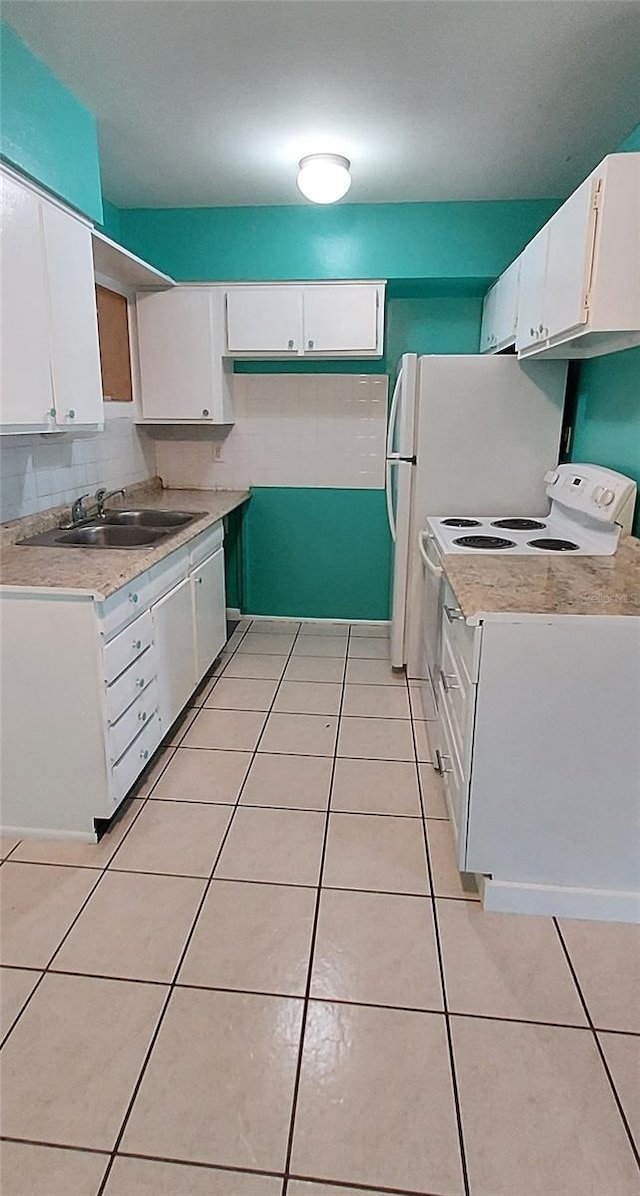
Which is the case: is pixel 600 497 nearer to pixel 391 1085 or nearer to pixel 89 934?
pixel 391 1085

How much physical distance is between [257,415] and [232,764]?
2.21 metres

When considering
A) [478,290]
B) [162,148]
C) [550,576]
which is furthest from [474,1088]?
[478,290]

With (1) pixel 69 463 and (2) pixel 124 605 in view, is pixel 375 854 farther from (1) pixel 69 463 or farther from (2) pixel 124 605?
(1) pixel 69 463

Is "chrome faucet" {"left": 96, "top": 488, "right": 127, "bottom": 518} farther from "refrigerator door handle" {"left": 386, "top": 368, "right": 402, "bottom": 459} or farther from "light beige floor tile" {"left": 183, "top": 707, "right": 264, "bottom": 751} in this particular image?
"refrigerator door handle" {"left": 386, "top": 368, "right": 402, "bottom": 459}

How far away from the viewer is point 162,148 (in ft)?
8.72

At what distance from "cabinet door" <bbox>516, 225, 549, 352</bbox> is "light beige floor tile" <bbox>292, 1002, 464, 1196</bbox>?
7.09ft

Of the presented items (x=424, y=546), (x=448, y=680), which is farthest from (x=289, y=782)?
(x=424, y=546)

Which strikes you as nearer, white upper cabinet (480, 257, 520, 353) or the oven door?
the oven door

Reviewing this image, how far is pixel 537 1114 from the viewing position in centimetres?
131

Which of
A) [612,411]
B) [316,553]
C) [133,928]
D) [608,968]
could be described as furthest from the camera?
[316,553]

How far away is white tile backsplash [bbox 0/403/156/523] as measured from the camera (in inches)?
97.0

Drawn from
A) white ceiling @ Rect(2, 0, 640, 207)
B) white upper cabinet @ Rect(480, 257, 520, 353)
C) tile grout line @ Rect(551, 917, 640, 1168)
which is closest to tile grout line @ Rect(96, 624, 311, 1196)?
tile grout line @ Rect(551, 917, 640, 1168)

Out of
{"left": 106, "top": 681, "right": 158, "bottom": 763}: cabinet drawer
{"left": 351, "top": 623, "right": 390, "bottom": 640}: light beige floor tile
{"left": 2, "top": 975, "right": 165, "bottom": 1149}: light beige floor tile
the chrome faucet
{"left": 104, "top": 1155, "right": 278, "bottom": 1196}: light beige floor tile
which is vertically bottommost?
{"left": 104, "top": 1155, "right": 278, "bottom": 1196}: light beige floor tile

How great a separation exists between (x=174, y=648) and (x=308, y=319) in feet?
6.23
